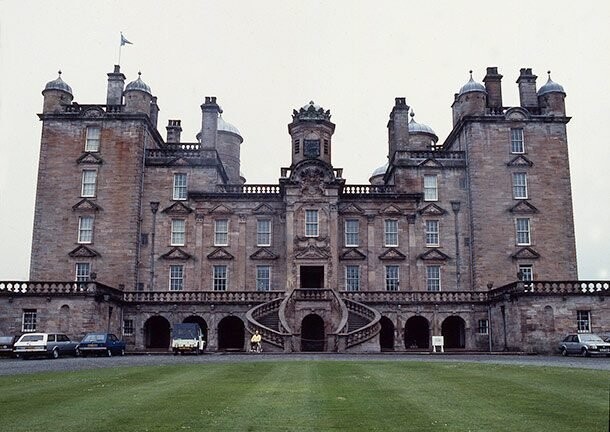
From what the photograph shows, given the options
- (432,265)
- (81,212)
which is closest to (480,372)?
(432,265)

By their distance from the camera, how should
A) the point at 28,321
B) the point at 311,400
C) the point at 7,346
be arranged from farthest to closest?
the point at 28,321 < the point at 7,346 < the point at 311,400

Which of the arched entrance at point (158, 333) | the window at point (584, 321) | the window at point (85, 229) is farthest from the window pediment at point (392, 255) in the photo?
the window at point (85, 229)

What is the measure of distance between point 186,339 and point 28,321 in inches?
440

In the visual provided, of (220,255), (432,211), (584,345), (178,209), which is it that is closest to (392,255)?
(432,211)

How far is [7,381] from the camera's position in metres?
20.7

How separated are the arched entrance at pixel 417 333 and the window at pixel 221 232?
15.4m

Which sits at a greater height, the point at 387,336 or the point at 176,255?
the point at 176,255

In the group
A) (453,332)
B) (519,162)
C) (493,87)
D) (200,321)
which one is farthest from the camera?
(493,87)

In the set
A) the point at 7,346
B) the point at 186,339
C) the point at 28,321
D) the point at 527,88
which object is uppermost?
the point at 527,88

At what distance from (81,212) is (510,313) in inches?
1272

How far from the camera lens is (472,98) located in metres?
55.5

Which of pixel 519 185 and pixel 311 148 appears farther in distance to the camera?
pixel 311 148

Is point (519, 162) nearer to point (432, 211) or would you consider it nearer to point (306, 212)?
point (432, 211)

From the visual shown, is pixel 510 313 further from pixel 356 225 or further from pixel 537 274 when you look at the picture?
pixel 356 225
